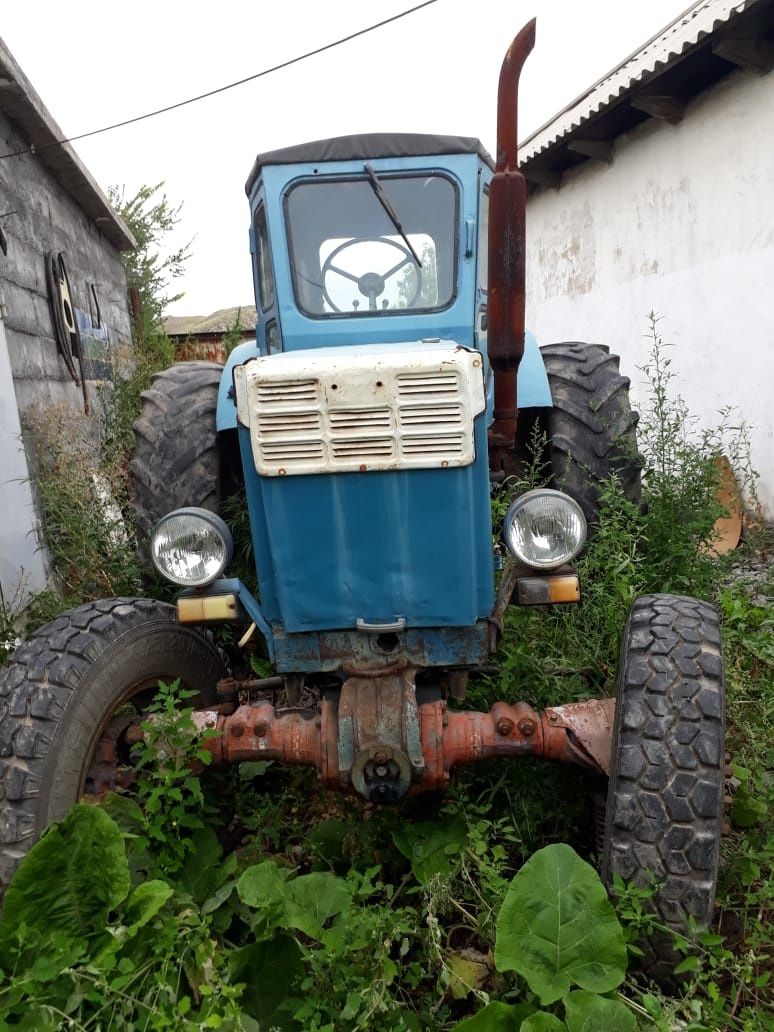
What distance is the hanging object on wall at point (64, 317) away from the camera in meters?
6.00

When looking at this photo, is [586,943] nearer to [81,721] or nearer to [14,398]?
[81,721]

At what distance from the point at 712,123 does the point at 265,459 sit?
580 centimetres

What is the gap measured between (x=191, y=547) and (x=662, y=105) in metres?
6.16

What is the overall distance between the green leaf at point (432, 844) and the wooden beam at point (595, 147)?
730 centimetres

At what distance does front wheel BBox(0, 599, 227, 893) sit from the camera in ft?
7.18

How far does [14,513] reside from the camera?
14.5 feet

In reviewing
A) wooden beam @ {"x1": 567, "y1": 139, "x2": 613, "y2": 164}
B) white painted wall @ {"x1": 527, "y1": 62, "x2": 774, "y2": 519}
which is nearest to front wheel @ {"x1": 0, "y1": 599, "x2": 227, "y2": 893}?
white painted wall @ {"x1": 527, "y1": 62, "x2": 774, "y2": 519}

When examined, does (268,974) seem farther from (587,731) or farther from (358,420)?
(358,420)

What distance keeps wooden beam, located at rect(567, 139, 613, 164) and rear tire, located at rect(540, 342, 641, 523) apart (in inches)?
197

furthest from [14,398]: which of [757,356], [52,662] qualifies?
[757,356]

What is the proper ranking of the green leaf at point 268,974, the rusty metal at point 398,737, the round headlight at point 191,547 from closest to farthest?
the green leaf at point 268,974, the rusty metal at point 398,737, the round headlight at point 191,547

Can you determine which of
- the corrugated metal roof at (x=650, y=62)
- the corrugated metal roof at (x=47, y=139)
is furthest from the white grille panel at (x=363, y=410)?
the corrugated metal roof at (x=650, y=62)

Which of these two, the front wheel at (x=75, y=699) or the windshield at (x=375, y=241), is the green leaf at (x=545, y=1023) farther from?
the windshield at (x=375, y=241)

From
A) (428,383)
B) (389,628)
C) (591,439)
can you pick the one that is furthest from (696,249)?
(389,628)
